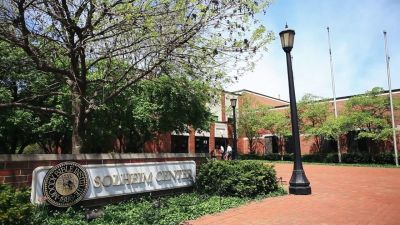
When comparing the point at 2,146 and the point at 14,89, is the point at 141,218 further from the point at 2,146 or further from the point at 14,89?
the point at 2,146

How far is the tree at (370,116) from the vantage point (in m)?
32.7

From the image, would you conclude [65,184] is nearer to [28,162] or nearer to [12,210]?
[28,162]

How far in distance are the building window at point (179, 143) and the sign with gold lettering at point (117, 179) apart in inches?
1147

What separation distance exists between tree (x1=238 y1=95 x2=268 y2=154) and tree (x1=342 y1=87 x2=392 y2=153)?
1049cm

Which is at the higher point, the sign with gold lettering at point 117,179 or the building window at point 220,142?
the building window at point 220,142

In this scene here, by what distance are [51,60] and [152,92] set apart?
10.6 meters

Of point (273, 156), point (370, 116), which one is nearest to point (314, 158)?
point (273, 156)

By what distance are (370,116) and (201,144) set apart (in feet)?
61.7

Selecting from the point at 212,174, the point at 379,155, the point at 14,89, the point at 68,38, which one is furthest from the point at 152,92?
the point at 379,155

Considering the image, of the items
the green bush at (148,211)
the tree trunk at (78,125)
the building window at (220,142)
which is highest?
the building window at (220,142)

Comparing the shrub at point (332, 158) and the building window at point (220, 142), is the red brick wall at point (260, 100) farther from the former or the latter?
the shrub at point (332, 158)

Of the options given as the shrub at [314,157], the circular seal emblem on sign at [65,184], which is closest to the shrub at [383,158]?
the shrub at [314,157]

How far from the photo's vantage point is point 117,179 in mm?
8922

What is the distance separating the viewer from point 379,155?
33156mm
